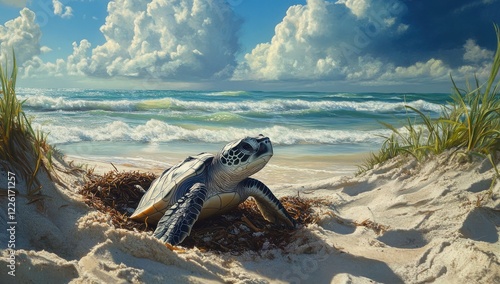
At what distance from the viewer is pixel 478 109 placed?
353 centimetres

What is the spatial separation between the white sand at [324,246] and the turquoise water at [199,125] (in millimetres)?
920

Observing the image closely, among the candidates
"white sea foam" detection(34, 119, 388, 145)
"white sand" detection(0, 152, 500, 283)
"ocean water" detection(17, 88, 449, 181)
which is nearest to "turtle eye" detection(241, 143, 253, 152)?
"white sand" detection(0, 152, 500, 283)

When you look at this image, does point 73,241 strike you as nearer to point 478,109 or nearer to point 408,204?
point 408,204

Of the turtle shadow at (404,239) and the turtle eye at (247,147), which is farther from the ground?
the turtle eye at (247,147)

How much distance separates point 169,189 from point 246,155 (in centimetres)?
59

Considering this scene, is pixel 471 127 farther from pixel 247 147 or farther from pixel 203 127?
pixel 203 127

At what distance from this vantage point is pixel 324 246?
2.42 m

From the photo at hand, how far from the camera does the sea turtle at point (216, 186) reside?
106 inches

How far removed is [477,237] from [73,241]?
2.57 meters

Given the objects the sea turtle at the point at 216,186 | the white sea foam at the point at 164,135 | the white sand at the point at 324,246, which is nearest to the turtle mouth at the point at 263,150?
the sea turtle at the point at 216,186

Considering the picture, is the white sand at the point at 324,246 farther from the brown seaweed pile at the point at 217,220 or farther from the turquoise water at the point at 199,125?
the turquoise water at the point at 199,125

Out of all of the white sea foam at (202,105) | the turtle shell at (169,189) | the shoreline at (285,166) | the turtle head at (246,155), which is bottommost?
the shoreline at (285,166)

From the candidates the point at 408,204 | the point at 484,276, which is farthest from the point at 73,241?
the point at 408,204

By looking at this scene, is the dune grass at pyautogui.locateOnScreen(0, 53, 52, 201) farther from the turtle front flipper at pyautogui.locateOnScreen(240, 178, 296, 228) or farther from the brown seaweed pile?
the turtle front flipper at pyautogui.locateOnScreen(240, 178, 296, 228)
